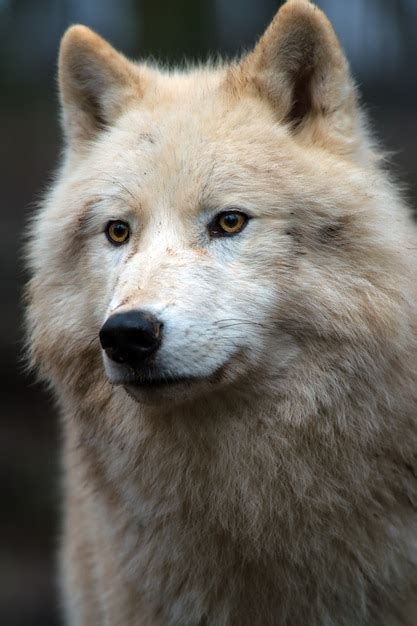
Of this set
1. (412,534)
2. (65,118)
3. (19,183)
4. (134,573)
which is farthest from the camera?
(19,183)

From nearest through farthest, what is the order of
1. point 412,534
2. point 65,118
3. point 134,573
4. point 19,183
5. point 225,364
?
point 225,364 < point 412,534 < point 134,573 < point 65,118 < point 19,183

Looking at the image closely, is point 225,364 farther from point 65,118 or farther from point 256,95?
point 65,118

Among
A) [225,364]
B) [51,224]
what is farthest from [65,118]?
[225,364]

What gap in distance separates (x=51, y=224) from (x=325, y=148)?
55.8 inches

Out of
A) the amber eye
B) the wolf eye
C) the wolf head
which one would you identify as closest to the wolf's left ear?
the wolf head

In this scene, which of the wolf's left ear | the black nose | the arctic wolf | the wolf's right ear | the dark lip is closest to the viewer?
the black nose

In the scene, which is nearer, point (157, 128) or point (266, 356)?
point (266, 356)

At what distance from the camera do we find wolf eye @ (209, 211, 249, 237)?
4.12 metres

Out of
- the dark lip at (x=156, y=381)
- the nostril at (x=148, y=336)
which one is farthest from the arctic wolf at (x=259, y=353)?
the nostril at (x=148, y=336)

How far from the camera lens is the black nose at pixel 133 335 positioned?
3.65m

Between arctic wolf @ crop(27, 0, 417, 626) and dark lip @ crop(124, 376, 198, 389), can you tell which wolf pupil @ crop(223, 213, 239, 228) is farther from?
dark lip @ crop(124, 376, 198, 389)

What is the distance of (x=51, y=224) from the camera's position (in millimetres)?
4762

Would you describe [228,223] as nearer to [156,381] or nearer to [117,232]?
[117,232]

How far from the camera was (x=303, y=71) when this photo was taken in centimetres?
442
